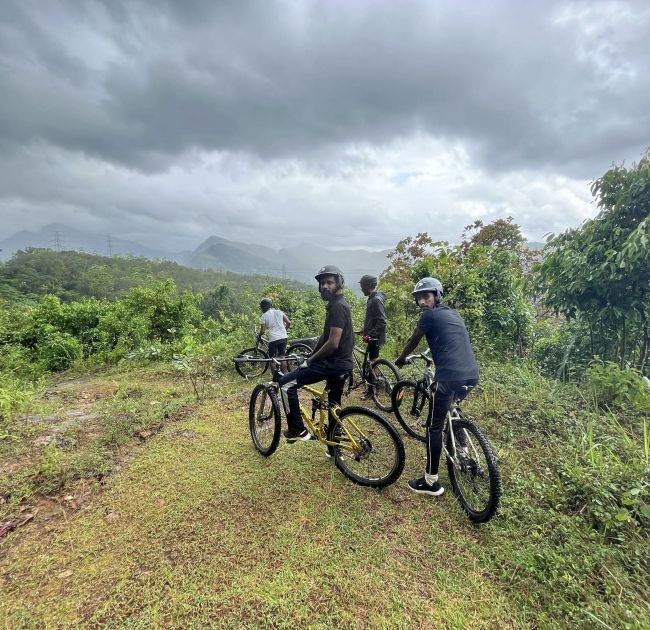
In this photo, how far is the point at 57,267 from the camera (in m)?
54.5

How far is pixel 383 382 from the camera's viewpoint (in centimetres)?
562

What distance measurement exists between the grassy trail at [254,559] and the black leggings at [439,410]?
0.49 metres

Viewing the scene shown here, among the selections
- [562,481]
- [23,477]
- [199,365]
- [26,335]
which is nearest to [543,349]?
[562,481]

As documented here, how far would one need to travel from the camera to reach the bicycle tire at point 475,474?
2791mm

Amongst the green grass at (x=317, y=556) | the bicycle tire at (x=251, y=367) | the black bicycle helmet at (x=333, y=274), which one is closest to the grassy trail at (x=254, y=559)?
the green grass at (x=317, y=556)

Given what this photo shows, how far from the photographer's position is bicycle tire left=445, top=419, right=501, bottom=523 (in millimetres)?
2791

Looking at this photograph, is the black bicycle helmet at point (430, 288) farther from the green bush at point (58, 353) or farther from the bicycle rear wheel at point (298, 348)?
the green bush at point (58, 353)

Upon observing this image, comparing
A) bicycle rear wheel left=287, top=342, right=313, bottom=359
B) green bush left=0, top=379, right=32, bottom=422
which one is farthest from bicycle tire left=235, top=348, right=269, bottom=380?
green bush left=0, top=379, right=32, bottom=422

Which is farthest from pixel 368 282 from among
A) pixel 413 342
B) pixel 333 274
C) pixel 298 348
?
pixel 298 348

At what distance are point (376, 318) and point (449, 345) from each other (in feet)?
7.49

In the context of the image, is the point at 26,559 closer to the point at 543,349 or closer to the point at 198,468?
the point at 198,468

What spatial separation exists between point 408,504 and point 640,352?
5.66 metres

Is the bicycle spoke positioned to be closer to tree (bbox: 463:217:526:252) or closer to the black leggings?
the black leggings

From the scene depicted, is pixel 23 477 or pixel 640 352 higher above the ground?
pixel 640 352
